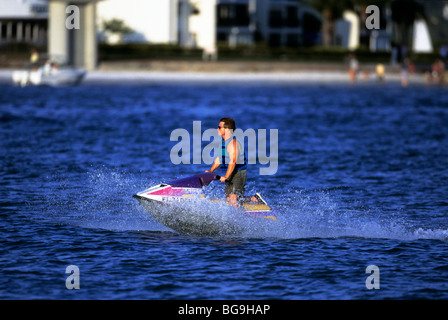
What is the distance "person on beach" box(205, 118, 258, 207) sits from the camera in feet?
59.7

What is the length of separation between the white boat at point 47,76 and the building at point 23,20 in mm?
32121

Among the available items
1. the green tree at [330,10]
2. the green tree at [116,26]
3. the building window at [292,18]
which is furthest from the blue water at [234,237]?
the building window at [292,18]

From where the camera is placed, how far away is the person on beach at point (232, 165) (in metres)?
18.2

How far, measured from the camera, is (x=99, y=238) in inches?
748

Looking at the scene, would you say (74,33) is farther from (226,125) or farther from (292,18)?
(226,125)

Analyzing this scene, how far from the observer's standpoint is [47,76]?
72.0 m

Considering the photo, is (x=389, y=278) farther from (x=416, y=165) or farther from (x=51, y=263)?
(x=416, y=165)

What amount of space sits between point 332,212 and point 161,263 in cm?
677

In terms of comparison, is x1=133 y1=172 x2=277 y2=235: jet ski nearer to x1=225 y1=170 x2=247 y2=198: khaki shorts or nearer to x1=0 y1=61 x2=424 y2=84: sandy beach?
x1=225 y1=170 x2=247 y2=198: khaki shorts

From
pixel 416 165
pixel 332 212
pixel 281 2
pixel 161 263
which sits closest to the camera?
pixel 161 263

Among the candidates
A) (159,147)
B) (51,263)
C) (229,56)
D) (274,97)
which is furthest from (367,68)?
(51,263)

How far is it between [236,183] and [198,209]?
0.99 meters

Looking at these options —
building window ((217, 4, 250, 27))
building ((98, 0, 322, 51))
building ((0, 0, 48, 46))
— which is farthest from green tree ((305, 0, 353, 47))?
building ((0, 0, 48, 46))

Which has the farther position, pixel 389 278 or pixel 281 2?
pixel 281 2
